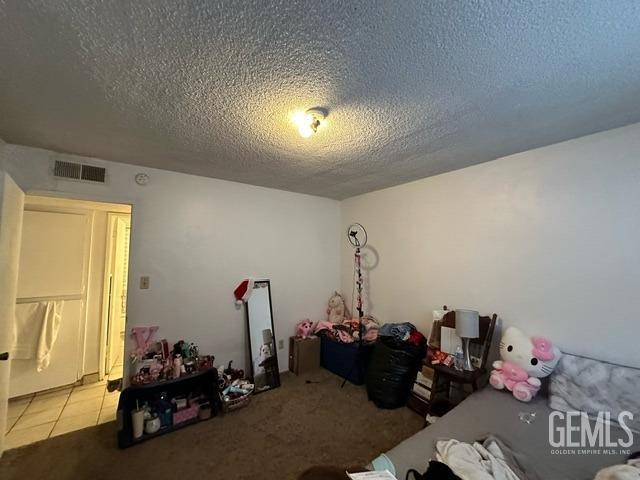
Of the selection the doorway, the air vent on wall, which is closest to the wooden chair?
the air vent on wall

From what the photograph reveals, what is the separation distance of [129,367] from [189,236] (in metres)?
1.33

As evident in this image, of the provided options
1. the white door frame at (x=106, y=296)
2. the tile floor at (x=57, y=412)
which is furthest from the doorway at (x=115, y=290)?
the tile floor at (x=57, y=412)

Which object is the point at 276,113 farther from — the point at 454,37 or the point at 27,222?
the point at 27,222

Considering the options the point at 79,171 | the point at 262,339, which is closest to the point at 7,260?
the point at 79,171

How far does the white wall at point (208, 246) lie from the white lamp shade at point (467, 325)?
6.54ft

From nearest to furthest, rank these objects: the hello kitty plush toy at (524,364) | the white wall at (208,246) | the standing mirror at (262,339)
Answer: the hello kitty plush toy at (524,364), the white wall at (208,246), the standing mirror at (262,339)

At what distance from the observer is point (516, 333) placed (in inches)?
81.1

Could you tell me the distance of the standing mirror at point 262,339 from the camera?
9.78ft

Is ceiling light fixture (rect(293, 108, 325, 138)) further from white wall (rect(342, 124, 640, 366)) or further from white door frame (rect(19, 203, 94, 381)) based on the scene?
white door frame (rect(19, 203, 94, 381))

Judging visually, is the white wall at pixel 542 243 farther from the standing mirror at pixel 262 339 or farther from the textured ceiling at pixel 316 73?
the standing mirror at pixel 262 339

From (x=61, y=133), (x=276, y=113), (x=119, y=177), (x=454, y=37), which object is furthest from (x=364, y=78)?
(x=119, y=177)

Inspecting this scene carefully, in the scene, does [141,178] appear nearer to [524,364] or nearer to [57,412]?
[57,412]

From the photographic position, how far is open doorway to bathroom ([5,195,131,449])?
2.66 metres

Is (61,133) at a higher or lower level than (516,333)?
higher
